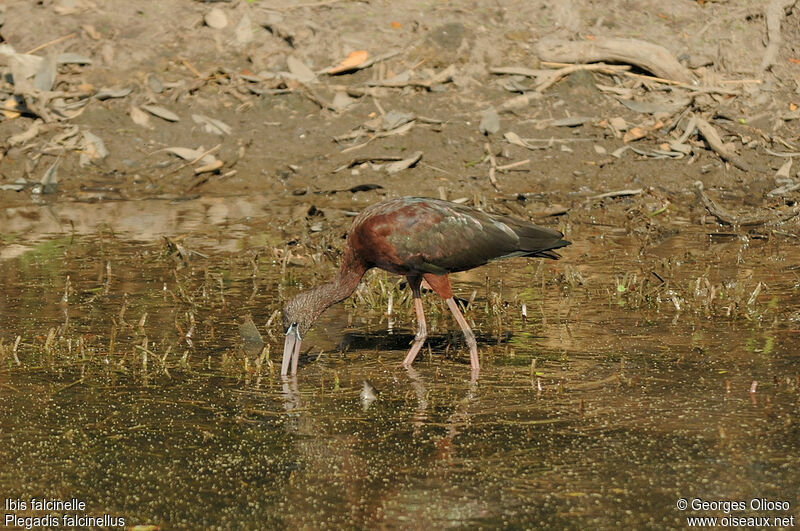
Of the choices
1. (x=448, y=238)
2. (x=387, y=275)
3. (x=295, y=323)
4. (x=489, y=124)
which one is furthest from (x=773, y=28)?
(x=295, y=323)

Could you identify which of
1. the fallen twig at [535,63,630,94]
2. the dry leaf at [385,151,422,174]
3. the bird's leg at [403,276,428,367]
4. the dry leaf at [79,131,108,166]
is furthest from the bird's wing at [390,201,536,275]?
the dry leaf at [79,131,108,166]

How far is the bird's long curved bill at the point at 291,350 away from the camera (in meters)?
7.44

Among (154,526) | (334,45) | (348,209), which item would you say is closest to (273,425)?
(154,526)

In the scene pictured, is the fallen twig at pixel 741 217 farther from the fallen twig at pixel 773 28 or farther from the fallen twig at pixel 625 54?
the fallen twig at pixel 773 28

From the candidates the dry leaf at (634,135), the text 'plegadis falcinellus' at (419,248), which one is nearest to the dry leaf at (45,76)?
the dry leaf at (634,135)

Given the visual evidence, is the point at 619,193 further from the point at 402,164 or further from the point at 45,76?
the point at 45,76

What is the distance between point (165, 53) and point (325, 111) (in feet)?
7.95

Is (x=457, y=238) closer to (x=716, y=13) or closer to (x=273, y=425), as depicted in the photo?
(x=273, y=425)

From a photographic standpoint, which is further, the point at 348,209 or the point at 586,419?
the point at 348,209

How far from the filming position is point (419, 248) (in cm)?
766

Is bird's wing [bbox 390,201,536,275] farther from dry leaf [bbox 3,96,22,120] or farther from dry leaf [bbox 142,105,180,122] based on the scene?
dry leaf [bbox 3,96,22,120]

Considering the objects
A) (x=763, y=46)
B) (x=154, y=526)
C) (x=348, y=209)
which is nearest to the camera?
(x=154, y=526)

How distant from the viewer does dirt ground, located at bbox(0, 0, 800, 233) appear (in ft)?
43.4

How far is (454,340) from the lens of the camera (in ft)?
27.6
